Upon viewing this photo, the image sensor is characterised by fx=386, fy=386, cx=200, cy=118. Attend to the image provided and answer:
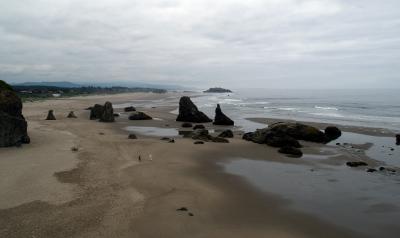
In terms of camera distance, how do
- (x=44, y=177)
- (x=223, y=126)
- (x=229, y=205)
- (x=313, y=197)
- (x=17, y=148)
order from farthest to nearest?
(x=223, y=126) < (x=17, y=148) < (x=44, y=177) < (x=313, y=197) < (x=229, y=205)

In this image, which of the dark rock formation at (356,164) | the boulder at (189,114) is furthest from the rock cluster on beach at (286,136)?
the boulder at (189,114)

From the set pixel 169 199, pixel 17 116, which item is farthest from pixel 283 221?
pixel 17 116

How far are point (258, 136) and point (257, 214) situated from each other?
16.7 metres

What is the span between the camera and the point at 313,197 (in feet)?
53.5

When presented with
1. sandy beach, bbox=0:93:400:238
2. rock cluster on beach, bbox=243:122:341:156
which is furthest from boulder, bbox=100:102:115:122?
rock cluster on beach, bbox=243:122:341:156

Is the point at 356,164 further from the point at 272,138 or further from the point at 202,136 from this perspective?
the point at 202,136

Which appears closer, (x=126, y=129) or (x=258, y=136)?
(x=258, y=136)

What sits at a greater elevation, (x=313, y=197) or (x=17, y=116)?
(x=17, y=116)

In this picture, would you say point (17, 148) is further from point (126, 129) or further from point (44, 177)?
point (126, 129)

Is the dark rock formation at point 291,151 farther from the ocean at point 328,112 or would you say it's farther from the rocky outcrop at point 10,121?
the rocky outcrop at point 10,121

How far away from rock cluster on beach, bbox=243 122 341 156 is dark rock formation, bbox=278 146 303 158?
0.29m

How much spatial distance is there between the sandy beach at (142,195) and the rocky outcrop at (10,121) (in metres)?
0.86

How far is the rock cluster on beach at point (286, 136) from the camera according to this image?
94.8ft

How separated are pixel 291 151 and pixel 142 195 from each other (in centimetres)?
1347
